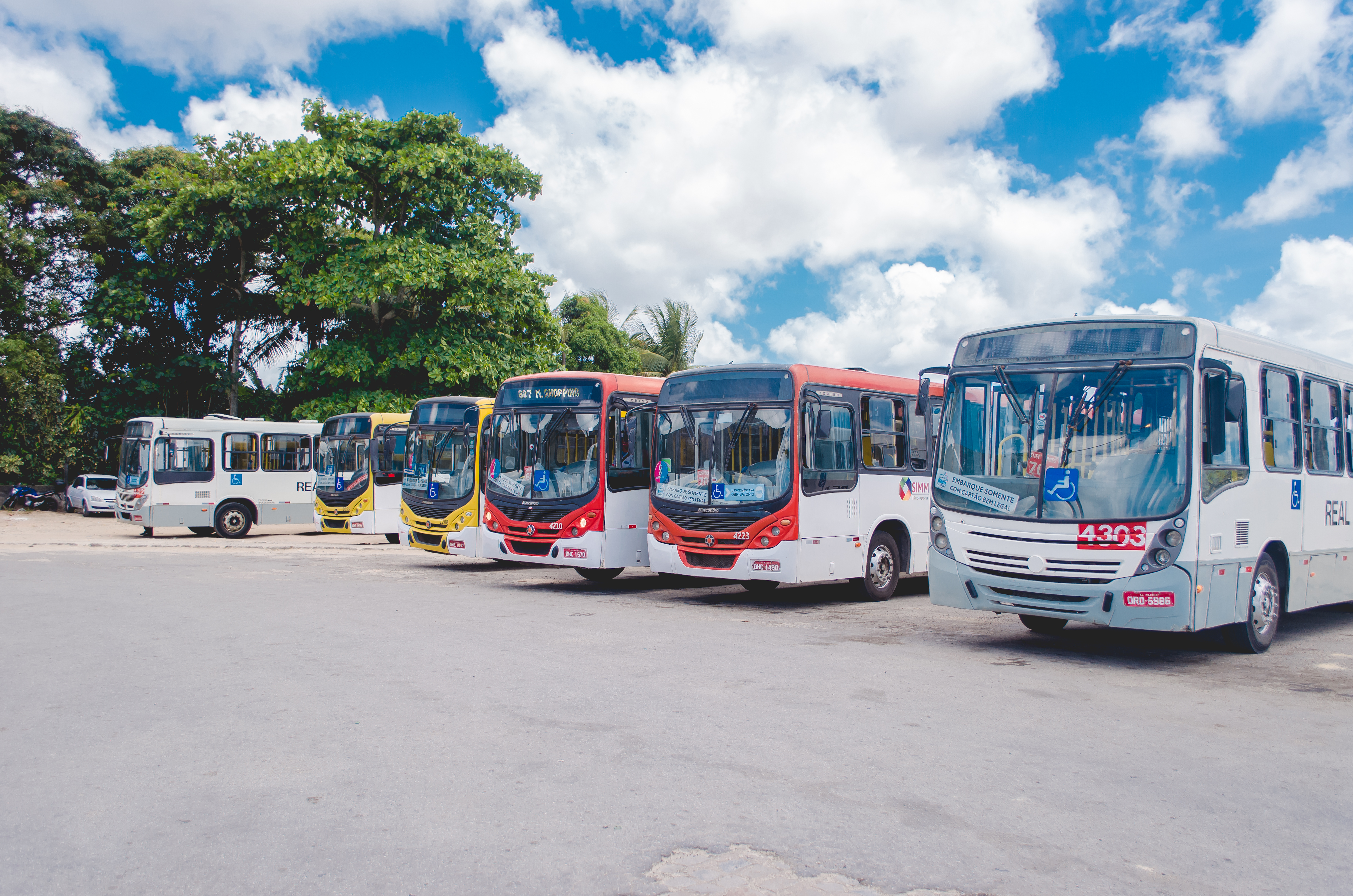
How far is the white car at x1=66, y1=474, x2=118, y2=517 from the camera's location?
115 ft

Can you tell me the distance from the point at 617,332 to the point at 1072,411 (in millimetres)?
39172

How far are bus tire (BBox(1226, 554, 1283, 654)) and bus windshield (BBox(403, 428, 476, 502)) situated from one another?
11722 mm

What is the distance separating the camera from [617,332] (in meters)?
47.0

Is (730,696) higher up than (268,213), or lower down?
lower down

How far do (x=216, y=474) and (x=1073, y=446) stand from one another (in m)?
23.1

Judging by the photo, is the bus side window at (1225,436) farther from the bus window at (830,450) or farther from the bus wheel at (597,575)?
the bus wheel at (597,575)

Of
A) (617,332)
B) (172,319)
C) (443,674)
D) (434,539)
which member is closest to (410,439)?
(434,539)

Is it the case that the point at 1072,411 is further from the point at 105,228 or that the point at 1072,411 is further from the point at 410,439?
the point at 105,228

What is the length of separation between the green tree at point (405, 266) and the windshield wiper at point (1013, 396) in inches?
819

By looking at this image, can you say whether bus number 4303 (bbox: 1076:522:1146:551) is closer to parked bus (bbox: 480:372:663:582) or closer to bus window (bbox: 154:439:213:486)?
parked bus (bbox: 480:372:663:582)

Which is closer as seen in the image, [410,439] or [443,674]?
[443,674]

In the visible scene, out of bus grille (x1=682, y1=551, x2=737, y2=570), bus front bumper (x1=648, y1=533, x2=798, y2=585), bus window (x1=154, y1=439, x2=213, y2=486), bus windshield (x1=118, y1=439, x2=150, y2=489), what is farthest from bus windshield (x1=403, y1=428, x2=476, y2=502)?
bus windshield (x1=118, y1=439, x2=150, y2=489)

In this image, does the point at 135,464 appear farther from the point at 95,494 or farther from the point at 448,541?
the point at 448,541

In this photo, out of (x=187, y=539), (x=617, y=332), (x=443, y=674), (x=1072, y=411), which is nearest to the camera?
(x=443, y=674)
